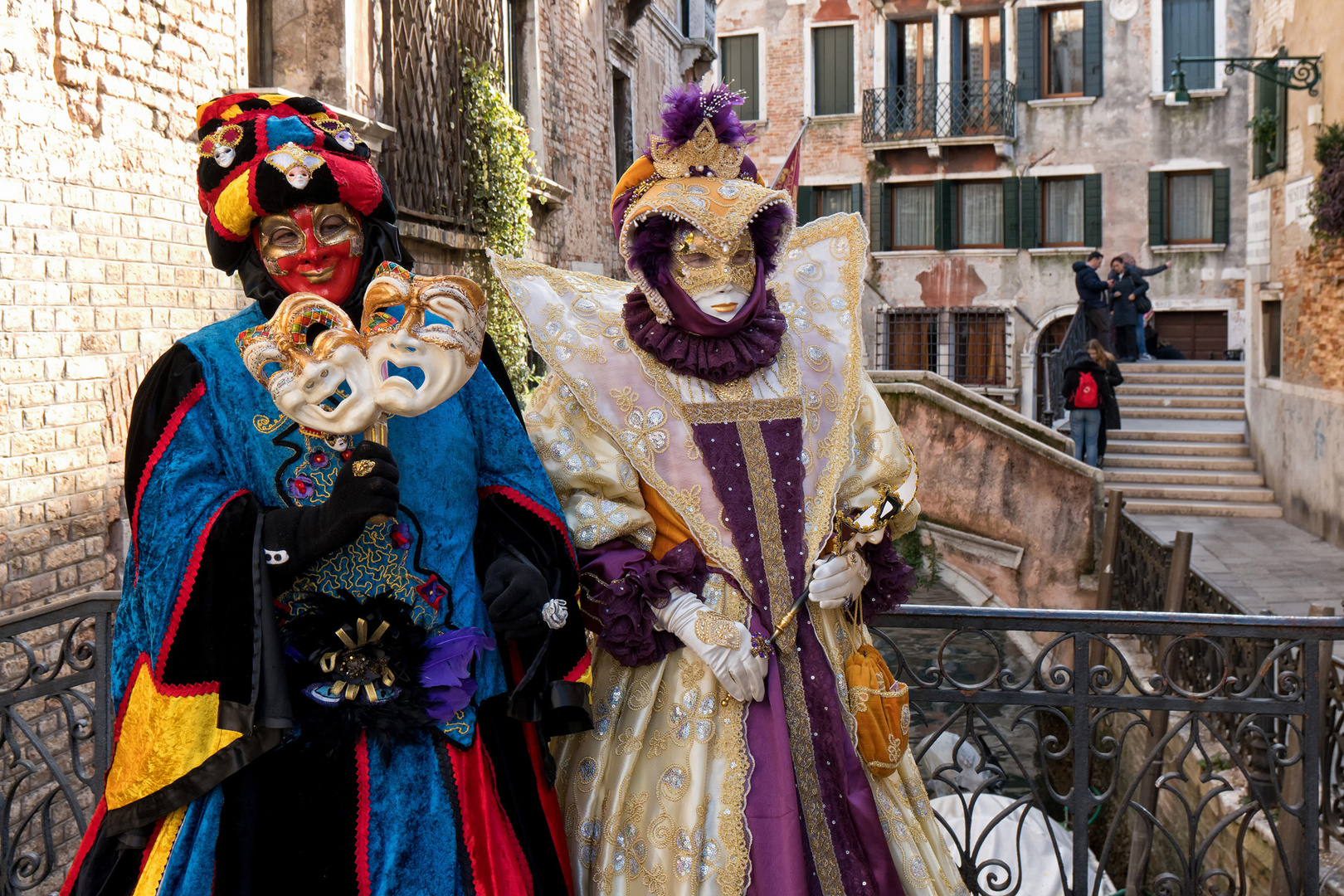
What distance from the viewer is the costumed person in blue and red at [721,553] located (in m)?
2.35

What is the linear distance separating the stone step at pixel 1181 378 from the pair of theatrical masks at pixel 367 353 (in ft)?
46.3

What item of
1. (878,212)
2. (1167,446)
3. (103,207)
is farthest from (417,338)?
(878,212)

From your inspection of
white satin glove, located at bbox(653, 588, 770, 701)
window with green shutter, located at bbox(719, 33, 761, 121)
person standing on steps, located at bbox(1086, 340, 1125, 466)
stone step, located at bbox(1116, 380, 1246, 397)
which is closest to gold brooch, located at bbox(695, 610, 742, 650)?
white satin glove, located at bbox(653, 588, 770, 701)

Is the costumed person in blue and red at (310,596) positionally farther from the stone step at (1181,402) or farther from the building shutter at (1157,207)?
the building shutter at (1157,207)

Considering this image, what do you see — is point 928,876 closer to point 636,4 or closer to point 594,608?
point 594,608

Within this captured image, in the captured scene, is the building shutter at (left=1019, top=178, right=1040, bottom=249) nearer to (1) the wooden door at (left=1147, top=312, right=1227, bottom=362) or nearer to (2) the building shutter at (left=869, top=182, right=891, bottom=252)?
(2) the building shutter at (left=869, top=182, right=891, bottom=252)

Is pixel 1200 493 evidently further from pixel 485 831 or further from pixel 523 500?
pixel 485 831

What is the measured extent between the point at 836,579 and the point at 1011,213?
805 inches

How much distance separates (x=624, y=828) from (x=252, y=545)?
0.95 m

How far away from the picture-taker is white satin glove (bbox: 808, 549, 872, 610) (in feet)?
7.97

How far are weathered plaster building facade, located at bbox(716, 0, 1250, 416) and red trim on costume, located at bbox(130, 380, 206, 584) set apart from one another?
20417 millimetres

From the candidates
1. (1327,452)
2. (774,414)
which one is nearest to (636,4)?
(1327,452)

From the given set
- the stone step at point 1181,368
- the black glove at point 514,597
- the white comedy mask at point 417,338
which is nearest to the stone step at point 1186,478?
the stone step at point 1181,368

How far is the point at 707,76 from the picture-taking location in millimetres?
20922
